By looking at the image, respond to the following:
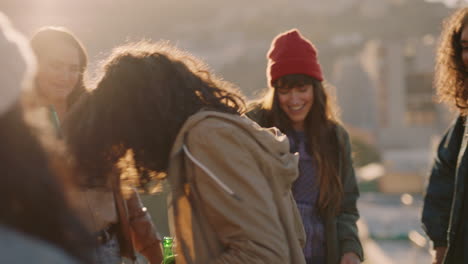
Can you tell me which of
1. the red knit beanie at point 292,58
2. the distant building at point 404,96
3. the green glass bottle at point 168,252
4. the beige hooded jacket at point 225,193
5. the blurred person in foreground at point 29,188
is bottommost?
the distant building at point 404,96

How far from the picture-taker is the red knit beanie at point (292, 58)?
3031 millimetres

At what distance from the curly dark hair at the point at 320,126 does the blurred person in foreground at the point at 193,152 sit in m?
1.02

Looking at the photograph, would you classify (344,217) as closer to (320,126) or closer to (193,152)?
(320,126)

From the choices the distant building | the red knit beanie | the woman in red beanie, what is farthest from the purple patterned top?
the distant building

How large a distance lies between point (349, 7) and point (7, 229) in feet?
443

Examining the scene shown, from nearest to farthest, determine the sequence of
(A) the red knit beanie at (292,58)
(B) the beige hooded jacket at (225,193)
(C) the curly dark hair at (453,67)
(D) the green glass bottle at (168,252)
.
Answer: (B) the beige hooded jacket at (225,193), (D) the green glass bottle at (168,252), (A) the red knit beanie at (292,58), (C) the curly dark hair at (453,67)

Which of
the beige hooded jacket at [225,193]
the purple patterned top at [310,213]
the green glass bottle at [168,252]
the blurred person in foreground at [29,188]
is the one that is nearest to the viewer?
the blurred person in foreground at [29,188]

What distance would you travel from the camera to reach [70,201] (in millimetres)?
937

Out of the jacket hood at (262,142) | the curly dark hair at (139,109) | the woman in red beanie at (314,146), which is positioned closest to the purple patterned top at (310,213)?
the woman in red beanie at (314,146)

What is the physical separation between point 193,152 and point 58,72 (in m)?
1.11

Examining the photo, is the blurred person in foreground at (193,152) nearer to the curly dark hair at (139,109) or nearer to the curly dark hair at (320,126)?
the curly dark hair at (139,109)

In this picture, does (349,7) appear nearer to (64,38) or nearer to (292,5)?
(292,5)

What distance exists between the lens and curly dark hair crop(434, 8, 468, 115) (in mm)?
3137

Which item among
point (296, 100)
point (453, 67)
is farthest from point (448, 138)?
point (296, 100)
